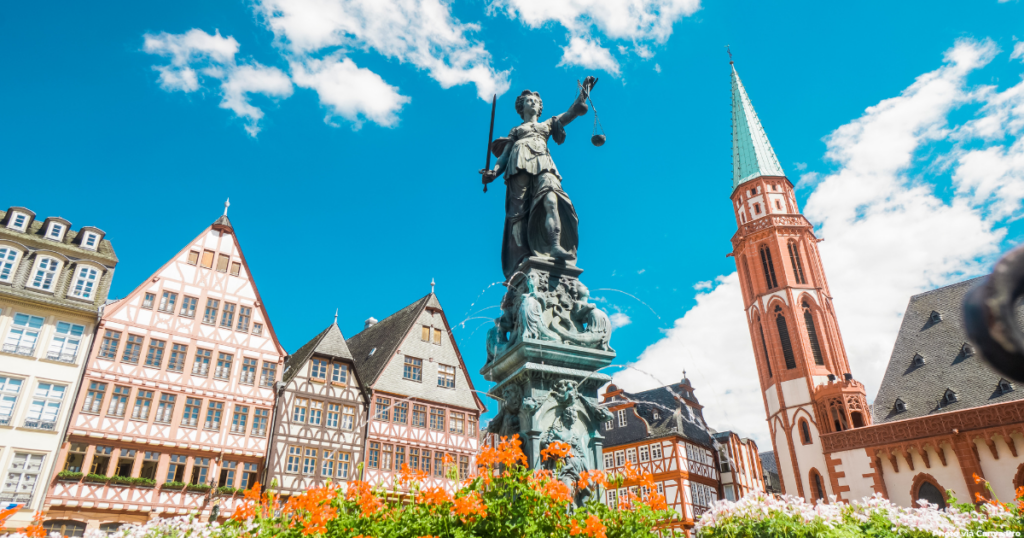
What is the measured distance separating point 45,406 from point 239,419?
19.9 feet

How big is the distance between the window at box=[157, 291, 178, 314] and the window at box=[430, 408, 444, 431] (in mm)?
11445

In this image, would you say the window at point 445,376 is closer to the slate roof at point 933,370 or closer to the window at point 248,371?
the window at point 248,371

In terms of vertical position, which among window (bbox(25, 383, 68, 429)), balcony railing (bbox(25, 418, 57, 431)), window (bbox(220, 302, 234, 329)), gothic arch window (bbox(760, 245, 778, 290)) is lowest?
balcony railing (bbox(25, 418, 57, 431))

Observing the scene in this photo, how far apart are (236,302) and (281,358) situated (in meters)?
2.94

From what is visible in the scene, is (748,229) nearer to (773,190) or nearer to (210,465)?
(773,190)

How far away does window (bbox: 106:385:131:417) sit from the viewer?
21609 mm

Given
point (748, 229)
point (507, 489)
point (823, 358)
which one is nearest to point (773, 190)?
point (748, 229)

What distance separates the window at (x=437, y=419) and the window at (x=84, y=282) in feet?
46.7

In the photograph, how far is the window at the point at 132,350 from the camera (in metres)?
22.5

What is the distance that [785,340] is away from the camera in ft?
171

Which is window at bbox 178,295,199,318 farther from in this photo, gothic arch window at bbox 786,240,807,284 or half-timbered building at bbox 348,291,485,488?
gothic arch window at bbox 786,240,807,284

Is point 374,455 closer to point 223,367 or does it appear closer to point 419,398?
point 419,398

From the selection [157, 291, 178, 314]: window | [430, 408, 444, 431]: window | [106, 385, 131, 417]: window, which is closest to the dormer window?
[430, 408, 444, 431]: window

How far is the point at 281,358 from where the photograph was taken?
2592 centimetres
